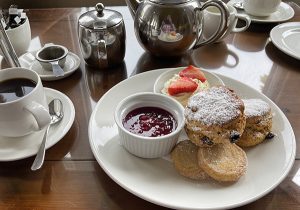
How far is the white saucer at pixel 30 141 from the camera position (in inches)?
28.6

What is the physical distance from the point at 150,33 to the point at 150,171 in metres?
0.50

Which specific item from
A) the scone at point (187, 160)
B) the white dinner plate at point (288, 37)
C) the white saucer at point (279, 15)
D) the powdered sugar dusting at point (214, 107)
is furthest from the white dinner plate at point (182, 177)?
the white saucer at point (279, 15)

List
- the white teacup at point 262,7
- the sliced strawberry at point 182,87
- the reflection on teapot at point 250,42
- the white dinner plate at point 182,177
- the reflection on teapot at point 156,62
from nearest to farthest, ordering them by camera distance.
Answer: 1. the white dinner plate at point 182,177
2. the sliced strawberry at point 182,87
3. the reflection on teapot at point 156,62
4. the reflection on teapot at point 250,42
5. the white teacup at point 262,7

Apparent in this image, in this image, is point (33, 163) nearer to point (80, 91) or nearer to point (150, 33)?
point (80, 91)

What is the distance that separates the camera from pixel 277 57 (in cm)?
117

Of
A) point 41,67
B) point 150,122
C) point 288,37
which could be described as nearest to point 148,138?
point 150,122

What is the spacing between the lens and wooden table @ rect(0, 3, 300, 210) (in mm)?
679

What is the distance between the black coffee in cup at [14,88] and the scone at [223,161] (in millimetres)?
447

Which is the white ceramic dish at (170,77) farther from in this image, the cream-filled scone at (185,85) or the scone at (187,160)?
the scone at (187,160)

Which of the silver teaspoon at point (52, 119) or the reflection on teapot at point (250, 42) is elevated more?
the reflection on teapot at point (250, 42)

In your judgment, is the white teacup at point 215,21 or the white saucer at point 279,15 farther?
the white saucer at point 279,15

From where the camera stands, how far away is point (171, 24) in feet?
3.31

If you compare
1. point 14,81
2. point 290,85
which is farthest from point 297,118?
point 14,81

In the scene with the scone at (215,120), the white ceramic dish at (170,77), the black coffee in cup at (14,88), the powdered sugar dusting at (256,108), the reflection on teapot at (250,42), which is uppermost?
the scone at (215,120)
